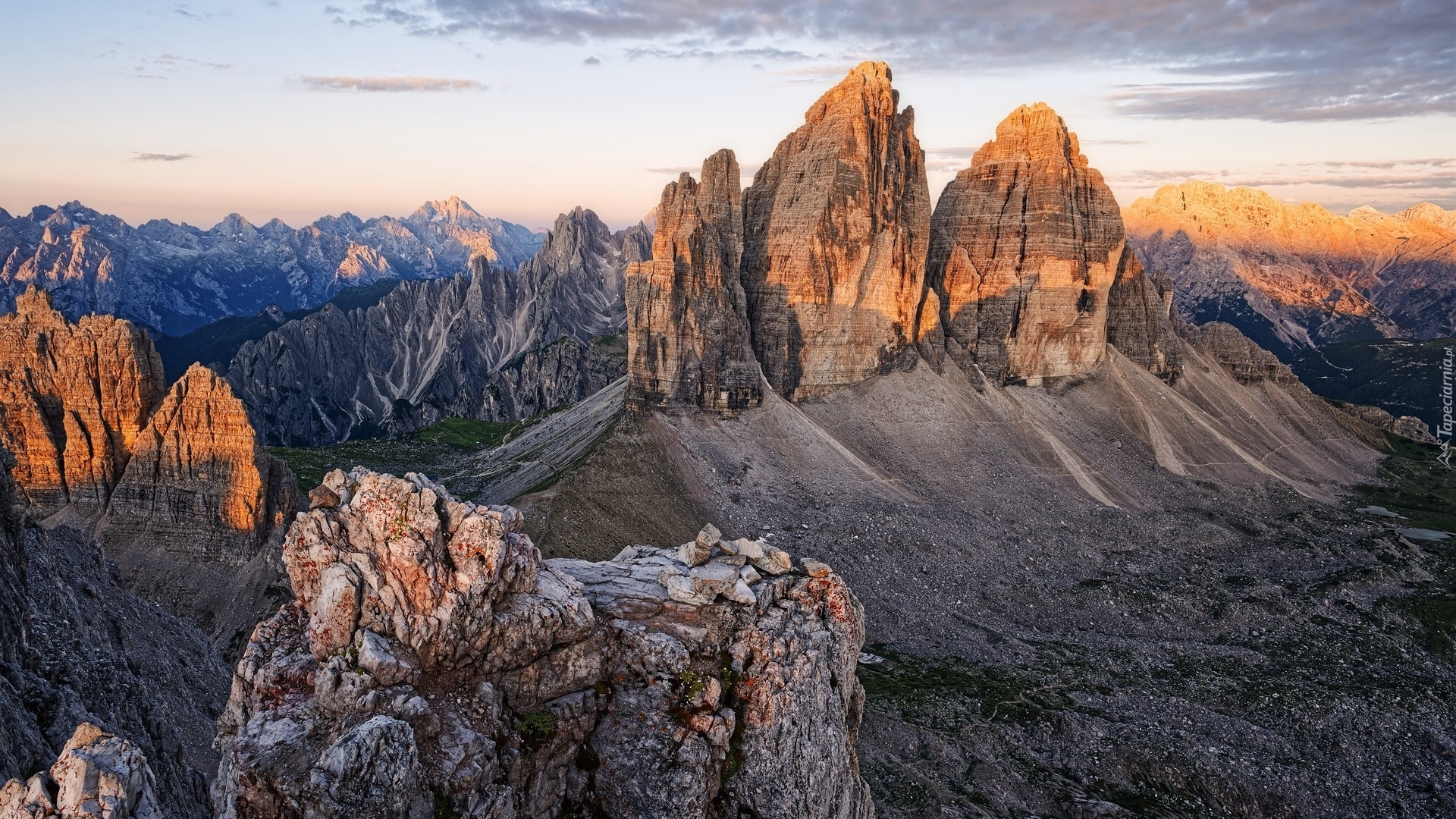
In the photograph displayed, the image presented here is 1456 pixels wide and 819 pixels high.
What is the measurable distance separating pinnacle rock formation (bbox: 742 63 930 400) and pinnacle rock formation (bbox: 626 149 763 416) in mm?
8707

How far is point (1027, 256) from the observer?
119 meters

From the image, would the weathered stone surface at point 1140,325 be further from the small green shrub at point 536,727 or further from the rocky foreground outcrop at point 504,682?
the small green shrub at point 536,727

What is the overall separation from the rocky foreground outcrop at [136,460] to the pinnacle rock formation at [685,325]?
3703 centimetres

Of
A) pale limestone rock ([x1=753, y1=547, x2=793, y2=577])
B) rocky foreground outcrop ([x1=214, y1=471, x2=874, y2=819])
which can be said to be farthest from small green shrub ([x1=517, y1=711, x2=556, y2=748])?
pale limestone rock ([x1=753, y1=547, x2=793, y2=577])

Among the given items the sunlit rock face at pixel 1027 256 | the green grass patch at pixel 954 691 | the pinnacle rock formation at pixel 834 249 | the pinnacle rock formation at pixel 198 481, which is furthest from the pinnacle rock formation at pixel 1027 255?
the pinnacle rock formation at pixel 198 481

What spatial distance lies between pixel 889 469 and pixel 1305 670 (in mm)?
41288

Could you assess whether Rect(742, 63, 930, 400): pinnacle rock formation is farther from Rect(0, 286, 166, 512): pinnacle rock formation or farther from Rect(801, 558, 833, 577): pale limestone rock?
Rect(801, 558, 833, 577): pale limestone rock

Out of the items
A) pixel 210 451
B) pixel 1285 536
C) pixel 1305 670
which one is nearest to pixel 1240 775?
pixel 1305 670

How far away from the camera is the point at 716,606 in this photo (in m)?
→ 23.0

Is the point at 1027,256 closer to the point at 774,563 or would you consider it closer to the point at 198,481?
the point at 198,481

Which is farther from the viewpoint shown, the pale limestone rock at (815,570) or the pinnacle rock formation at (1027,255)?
the pinnacle rock formation at (1027,255)

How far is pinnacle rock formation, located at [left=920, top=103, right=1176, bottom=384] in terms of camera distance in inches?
4638

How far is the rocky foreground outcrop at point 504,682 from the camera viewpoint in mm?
17281

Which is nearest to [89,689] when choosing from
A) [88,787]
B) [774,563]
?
[88,787]
